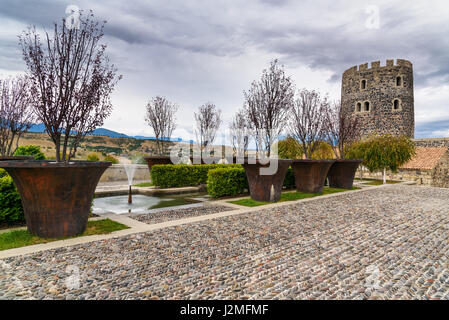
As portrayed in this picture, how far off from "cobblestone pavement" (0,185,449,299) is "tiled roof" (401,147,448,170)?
1702 cm

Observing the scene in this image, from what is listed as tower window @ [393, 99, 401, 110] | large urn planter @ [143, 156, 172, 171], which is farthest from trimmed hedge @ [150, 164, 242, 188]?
tower window @ [393, 99, 401, 110]

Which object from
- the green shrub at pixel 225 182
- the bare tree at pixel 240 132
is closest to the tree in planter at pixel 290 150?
the bare tree at pixel 240 132

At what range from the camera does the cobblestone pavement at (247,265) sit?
8.52 ft

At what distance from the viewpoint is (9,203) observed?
187 inches

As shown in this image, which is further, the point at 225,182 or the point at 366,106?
the point at 366,106

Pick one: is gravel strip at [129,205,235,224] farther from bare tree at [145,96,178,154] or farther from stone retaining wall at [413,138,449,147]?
stone retaining wall at [413,138,449,147]

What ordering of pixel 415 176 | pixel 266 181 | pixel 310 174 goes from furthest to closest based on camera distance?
pixel 415 176 → pixel 310 174 → pixel 266 181

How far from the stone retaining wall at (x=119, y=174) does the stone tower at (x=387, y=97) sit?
20175mm

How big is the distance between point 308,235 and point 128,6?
5489 mm

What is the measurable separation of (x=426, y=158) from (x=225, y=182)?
19343 mm

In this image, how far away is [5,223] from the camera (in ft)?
16.0

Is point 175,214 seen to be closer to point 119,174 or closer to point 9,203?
point 9,203

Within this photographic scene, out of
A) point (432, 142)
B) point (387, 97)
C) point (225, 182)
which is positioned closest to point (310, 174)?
point (225, 182)

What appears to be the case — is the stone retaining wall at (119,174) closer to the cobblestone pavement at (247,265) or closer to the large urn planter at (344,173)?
the large urn planter at (344,173)
